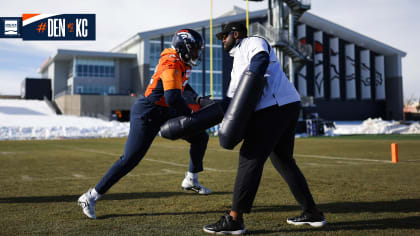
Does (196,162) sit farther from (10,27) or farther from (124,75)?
(124,75)

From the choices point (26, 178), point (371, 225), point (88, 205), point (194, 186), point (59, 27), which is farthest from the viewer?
point (59, 27)

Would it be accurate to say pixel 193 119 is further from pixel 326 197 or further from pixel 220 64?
pixel 220 64

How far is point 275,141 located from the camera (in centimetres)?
314

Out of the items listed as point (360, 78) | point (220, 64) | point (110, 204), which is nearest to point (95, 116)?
point (220, 64)

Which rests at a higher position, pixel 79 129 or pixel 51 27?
pixel 51 27

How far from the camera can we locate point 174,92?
352 cm

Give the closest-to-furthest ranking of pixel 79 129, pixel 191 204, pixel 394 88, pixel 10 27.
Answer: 1. pixel 191 204
2. pixel 10 27
3. pixel 79 129
4. pixel 394 88

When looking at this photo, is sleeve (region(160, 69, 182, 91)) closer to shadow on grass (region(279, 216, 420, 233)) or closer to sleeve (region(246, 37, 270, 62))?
sleeve (region(246, 37, 270, 62))

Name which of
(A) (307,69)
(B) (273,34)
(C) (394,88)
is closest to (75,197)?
(B) (273,34)

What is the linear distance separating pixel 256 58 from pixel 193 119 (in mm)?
751

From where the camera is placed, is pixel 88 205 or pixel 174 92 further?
pixel 88 205

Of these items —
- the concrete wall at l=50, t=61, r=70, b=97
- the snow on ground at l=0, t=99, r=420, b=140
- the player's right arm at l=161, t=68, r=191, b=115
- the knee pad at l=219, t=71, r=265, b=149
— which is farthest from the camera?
the concrete wall at l=50, t=61, r=70, b=97

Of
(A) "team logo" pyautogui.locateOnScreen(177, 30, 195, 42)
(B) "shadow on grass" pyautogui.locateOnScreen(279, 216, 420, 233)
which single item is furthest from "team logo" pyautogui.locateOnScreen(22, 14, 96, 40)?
(B) "shadow on grass" pyautogui.locateOnScreen(279, 216, 420, 233)

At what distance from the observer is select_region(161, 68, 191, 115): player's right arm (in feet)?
11.5
